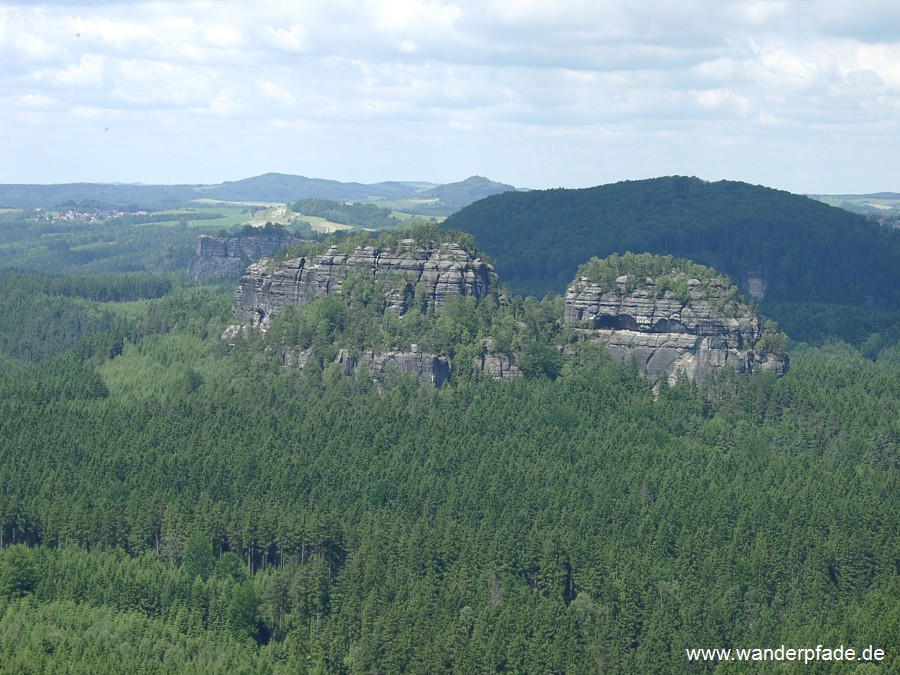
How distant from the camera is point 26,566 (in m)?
110

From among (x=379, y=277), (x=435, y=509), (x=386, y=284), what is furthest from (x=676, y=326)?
(x=435, y=509)

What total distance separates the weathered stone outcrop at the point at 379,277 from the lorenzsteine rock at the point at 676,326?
43.8 feet

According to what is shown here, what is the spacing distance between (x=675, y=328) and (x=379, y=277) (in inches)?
1309

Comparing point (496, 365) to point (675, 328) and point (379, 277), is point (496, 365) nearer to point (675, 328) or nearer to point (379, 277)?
point (379, 277)

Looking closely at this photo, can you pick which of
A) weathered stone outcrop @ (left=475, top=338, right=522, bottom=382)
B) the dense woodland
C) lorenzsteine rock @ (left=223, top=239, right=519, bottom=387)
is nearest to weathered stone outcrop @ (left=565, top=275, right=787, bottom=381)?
the dense woodland

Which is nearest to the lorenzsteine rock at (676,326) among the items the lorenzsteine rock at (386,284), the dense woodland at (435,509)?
the dense woodland at (435,509)

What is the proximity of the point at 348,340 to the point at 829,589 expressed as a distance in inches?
2653

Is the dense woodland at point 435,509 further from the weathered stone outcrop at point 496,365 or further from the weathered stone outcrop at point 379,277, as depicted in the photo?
the weathered stone outcrop at point 379,277

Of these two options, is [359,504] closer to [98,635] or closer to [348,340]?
[98,635]

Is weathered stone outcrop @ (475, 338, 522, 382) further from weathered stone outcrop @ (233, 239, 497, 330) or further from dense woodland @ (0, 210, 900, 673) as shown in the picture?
weathered stone outcrop @ (233, 239, 497, 330)

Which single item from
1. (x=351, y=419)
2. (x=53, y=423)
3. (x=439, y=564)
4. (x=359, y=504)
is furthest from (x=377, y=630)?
(x=53, y=423)

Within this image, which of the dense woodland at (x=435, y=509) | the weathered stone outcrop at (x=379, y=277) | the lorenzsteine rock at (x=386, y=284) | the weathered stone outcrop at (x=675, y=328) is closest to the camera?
the dense woodland at (x=435, y=509)

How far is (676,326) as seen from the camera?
521ft

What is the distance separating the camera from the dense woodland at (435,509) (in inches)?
3922
